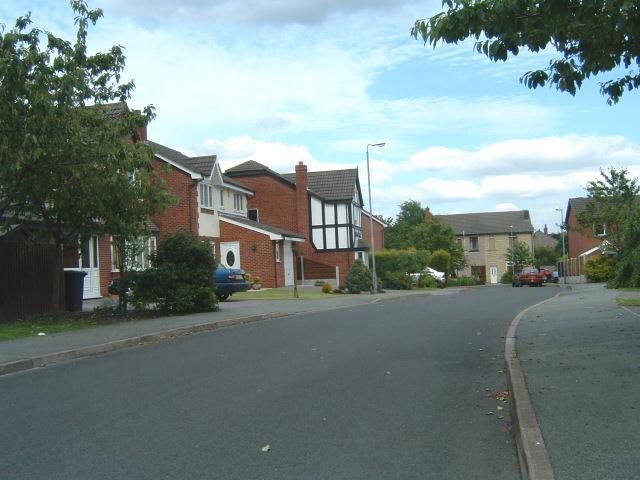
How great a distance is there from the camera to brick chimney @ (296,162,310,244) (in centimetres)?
4495

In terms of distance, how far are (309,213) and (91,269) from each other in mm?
21972

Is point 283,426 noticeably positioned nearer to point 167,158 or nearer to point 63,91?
point 63,91

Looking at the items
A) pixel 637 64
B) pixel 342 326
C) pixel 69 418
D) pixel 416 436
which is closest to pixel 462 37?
pixel 637 64

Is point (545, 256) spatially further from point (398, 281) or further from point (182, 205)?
point (182, 205)

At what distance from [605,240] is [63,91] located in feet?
117

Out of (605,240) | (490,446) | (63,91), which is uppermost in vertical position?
(63,91)

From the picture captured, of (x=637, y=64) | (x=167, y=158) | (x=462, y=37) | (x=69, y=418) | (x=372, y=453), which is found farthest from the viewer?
(x=167, y=158)

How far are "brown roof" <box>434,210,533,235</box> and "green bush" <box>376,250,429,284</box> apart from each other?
1602 inches

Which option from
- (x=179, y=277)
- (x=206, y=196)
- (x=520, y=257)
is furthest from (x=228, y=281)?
(x=520, y=257)

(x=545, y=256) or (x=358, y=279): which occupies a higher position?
(x=545, y=256)

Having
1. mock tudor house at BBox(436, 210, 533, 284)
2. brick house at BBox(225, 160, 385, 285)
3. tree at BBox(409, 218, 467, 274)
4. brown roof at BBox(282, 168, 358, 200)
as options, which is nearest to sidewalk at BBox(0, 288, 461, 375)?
brick house at BBox(225, 160, 385, 285)

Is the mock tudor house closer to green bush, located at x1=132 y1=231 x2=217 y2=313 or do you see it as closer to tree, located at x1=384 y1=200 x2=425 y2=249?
tree, located at x1=384 y1=200 x2=425 y2=249

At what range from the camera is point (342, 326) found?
15.7 m

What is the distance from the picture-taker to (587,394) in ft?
22.6
